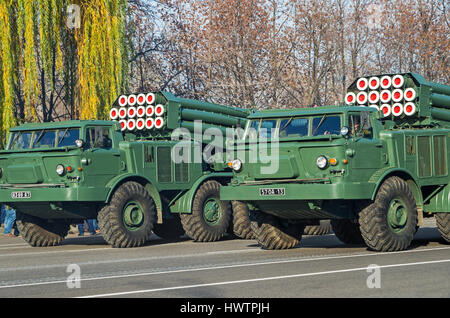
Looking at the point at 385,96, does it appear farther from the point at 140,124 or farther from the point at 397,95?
the point at 140,124

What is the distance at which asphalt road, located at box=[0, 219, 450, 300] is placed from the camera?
9.81 meters

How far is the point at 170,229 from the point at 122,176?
3.09 metres

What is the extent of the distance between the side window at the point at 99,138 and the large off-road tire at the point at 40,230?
2246mm

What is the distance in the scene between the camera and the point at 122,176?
1781 cm

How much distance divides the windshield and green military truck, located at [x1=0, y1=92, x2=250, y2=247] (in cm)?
2

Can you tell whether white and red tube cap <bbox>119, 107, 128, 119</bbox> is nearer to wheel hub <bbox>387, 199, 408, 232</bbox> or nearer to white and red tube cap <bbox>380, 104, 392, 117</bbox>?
white and red tube cap <bbox>380, 104, 392, 117</bbox>

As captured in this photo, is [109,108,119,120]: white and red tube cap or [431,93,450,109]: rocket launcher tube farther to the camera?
[109,108,119,120]: white and red tube cap

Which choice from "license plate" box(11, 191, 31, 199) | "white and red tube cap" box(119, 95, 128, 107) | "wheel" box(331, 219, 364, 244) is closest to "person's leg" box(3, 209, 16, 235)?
"white and red tube cap" box(119, 95, 128, 107)

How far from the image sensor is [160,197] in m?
18.9

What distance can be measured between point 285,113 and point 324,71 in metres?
21.2

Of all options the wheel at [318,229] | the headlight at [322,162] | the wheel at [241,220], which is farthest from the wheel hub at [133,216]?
the headlight at [322,162]

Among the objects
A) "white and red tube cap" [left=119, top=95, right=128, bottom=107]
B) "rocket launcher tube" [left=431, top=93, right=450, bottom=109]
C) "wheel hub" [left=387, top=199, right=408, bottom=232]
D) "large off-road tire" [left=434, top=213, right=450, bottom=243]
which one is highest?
"white and red tube cap" [left=119, top=95, right=128, bottom=107]
